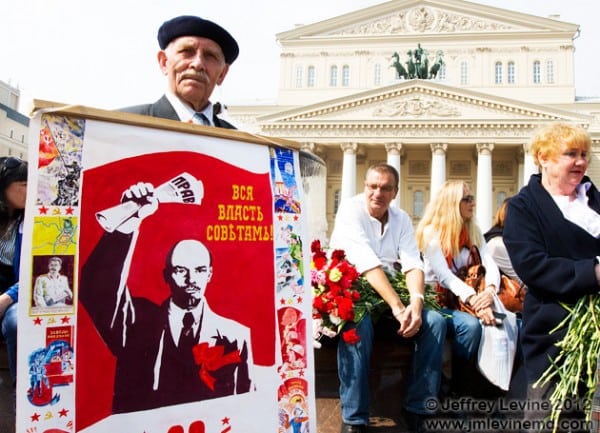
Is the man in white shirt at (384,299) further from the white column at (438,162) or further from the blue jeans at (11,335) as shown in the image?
the white column at (438,162)

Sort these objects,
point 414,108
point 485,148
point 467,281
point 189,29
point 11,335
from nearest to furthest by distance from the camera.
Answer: point 189,29 < point 11,335 < point 467,281 < point 485,148 < point 414,108

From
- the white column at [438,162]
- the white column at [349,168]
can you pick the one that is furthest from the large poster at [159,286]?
the white column at [438,162]

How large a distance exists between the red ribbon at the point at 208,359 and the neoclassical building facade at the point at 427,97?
2699 centimetres

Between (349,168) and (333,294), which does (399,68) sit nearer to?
(349,168)

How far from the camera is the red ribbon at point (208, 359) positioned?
1729 millimetres

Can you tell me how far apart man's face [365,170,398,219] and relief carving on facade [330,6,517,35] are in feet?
118

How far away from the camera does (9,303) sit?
2.71 m

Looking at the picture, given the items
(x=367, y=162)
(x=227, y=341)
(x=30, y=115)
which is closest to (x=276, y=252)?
(x=227, y=341)

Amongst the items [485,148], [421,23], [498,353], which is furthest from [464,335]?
[421,23]

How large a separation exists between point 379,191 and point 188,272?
1.69 m

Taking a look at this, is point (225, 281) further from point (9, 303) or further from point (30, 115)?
point (9, 303)

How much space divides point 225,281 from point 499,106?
97.5 feet

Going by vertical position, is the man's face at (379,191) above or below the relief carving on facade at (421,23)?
below

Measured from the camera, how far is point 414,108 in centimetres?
2938
